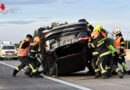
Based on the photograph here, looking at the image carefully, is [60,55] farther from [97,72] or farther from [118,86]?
[118,86]

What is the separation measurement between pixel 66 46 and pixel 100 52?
1181 mm

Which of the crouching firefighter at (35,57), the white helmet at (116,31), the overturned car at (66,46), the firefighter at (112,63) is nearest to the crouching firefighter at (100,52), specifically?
the firefighter at (112,63)

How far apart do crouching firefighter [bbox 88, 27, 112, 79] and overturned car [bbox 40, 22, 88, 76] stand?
0.28m

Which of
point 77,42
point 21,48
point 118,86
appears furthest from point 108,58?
point 21,48

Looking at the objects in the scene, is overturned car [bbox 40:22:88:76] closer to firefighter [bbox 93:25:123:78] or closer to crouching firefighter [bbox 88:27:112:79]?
crouching firefighter [bbox 88:27:112:79]

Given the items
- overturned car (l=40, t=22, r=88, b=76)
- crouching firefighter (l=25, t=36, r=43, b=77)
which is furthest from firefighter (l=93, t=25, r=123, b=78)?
crouching firefighter (l=25, t=36, r=43, b=77)

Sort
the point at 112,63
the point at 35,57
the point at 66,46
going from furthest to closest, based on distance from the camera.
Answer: the point at 35,57 < the point at 112,63 < the point at 66,46

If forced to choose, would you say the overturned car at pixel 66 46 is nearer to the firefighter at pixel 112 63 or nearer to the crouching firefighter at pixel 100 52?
the crouching firefighter at pixel 100 52

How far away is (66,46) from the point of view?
449 inches

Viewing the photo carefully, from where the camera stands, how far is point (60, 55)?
460 inches

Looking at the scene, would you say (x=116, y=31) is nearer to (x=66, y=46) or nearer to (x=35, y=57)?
(x=66, y=46)

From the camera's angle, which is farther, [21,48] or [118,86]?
[21,48]

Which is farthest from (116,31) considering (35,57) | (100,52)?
(35,57)

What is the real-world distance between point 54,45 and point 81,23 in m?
1.20
